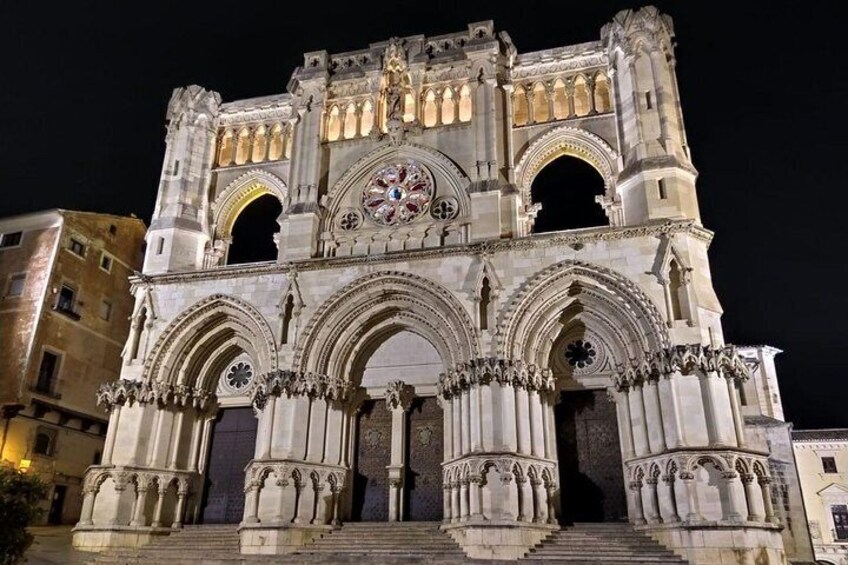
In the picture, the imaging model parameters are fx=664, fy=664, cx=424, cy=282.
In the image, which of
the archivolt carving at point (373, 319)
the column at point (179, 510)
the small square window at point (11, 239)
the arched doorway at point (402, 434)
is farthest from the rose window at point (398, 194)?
the small square window at point (11, 239)

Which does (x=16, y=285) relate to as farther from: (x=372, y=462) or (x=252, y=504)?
(x=372, y=462)

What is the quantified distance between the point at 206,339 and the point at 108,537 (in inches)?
238

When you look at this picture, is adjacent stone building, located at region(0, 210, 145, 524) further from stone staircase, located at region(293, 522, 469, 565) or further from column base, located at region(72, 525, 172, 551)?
stone staircase, located at region(293, 522, 469, 565)

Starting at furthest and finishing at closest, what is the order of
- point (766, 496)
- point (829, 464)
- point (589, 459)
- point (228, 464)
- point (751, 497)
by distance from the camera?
point (829, 464)
point (228, 464)
point (589, 459)
point (766, 496)
point (751, 497)

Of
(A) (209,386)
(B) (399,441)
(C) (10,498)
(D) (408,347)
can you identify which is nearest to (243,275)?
(A) (209,386)

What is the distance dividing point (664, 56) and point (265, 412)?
15.7 meters

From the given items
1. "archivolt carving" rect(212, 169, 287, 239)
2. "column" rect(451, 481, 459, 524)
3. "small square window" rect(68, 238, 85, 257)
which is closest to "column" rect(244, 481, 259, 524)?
"column" rect(451, 481, 459, 524)

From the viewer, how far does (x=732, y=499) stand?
1439 cm

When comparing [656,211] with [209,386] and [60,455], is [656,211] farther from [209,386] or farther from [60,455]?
[60,455]

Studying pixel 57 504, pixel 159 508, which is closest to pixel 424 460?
pixel 159 508

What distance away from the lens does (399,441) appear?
1867 cm

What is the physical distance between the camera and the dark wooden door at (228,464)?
64.4ft

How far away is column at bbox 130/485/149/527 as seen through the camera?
713 inches

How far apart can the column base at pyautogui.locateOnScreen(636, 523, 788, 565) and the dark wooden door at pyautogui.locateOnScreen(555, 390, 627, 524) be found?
2.46 meters
